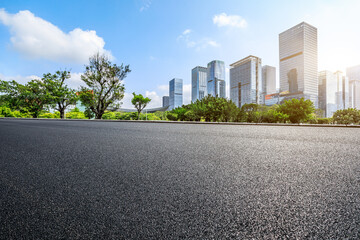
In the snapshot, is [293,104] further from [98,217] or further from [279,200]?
[98,217]

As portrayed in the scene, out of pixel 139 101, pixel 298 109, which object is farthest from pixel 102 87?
pixel 298 109

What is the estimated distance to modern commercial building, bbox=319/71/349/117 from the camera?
3941 inches

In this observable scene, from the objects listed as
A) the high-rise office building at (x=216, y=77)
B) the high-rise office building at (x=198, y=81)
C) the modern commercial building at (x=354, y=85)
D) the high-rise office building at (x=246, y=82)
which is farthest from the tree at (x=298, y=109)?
the modern commercial building at (x=354, y=85)

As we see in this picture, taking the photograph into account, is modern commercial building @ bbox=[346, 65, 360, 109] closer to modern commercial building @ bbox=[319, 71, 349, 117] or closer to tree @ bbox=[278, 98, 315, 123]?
modern commercial building @ bbox=[319, 71, 349, 117]

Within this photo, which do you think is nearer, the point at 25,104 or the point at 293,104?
the point at 293,104

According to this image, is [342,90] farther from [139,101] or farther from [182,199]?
[182,199]

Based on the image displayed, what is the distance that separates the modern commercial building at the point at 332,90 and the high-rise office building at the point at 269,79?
87.5 ft

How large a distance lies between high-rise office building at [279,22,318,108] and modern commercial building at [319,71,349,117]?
8782 millimetres

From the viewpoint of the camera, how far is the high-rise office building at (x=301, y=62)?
95.8 meters

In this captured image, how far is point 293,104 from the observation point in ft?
30.8

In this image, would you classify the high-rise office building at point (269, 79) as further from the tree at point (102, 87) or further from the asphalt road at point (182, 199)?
the asphalt road at point (182, 199)

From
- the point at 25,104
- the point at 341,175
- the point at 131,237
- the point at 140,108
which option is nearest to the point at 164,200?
the point at 131,237

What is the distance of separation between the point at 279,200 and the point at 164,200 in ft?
2.20

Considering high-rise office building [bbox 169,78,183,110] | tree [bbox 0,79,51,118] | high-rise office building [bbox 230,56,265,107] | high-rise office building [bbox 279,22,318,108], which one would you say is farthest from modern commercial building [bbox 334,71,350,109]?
tree [bbox 0,79,51,118]
